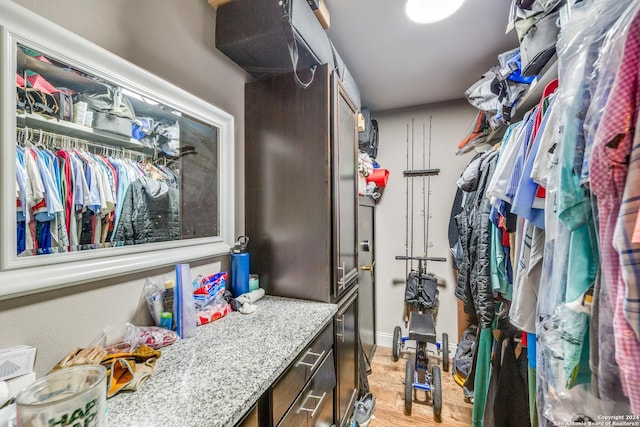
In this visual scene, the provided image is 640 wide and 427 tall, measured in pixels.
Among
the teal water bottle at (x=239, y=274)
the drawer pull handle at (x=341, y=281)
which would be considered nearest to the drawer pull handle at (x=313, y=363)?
the drawer pull handle at (x=341, y=281)

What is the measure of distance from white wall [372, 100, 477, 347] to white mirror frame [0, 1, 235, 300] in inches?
81.1

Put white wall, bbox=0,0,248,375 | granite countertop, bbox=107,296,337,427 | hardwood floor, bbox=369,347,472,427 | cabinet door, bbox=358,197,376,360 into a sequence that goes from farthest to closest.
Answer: cabinet door, bbox=358,197,376,360, hardwood floor, bbox=369,347,472,427, white wall, bbox=0,0,248,375, granite countertop, bbox=107,296,337,427

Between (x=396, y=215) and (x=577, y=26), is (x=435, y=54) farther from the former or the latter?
(x=396, y=215)

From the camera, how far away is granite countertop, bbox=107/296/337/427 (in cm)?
56

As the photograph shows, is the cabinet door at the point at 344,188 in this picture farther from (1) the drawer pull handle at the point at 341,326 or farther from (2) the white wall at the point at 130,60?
(2) the white wall at the point at 130,60

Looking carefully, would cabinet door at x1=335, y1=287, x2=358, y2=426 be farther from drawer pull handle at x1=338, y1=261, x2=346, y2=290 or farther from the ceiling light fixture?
the ceiling light fixture

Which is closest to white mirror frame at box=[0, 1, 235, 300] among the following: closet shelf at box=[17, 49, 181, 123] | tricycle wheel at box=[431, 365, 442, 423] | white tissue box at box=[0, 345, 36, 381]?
closet shelf at box=[17, 49, 181, 123]

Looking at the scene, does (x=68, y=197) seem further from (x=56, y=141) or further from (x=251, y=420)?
(x=251, y=420)

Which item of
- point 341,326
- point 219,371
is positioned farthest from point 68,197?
point 341,326

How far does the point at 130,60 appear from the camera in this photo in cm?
90

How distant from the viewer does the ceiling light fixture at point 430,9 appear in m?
1.30

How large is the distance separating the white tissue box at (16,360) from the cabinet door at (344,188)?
1.03m

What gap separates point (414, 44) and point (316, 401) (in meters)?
2.05

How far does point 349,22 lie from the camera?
4.74ft
